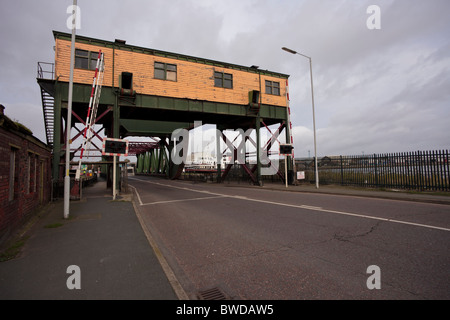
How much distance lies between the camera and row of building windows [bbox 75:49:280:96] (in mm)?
15008

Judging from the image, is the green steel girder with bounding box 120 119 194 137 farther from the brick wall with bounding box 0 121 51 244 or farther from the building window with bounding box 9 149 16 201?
the building window with bounding box 9 149 16 201

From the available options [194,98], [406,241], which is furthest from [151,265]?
[194,98]

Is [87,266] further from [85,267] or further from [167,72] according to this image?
[167,72]

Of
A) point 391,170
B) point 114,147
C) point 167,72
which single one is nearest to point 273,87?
point 167,72

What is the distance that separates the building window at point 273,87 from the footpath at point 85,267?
19.5 metres

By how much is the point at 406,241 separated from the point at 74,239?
21.5ft

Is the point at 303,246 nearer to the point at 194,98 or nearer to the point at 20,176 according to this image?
the point at 20,176

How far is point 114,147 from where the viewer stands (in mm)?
12047

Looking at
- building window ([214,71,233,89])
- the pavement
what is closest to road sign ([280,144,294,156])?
building window ([214,71,233,89])

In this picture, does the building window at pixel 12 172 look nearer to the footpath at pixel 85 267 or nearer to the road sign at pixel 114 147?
the footpath at pixel 85 267

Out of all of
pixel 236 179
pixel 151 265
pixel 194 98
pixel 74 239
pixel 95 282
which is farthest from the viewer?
pixel 236 179

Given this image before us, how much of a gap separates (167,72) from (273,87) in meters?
10.2

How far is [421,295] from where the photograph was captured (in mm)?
2568

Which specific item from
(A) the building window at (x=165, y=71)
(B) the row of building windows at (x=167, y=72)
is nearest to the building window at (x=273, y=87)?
(B) the row of building windows at (x=167, y=72)
